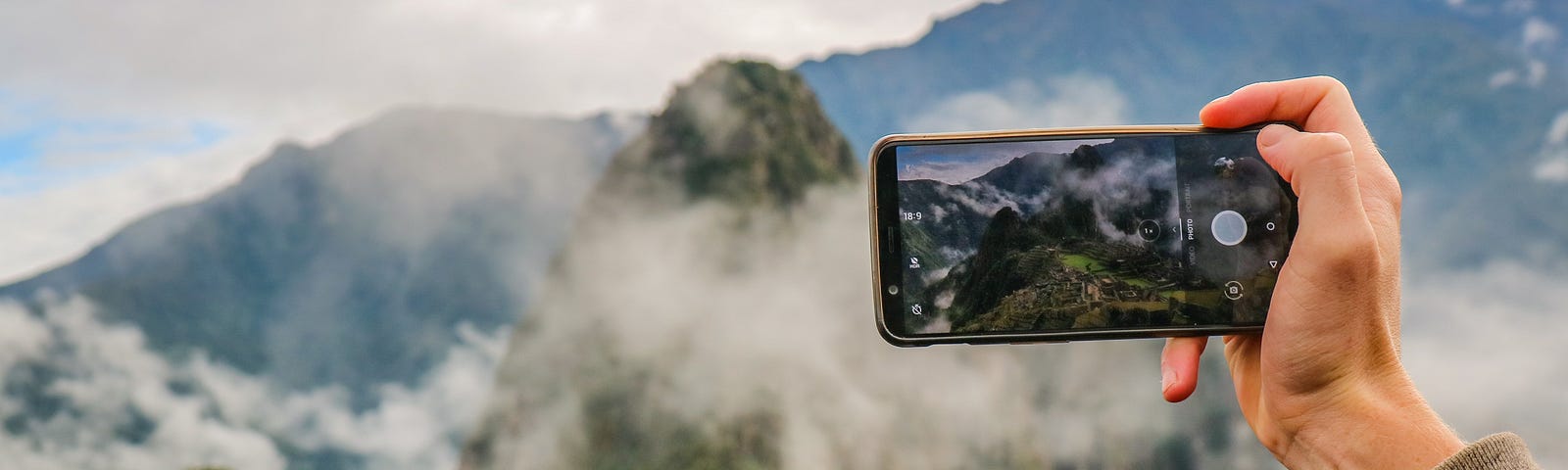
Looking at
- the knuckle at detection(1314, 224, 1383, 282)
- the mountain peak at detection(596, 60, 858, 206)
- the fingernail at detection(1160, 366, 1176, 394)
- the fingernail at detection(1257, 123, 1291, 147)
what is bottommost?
the fingernail at detection(1160, 366, 1176, 394)

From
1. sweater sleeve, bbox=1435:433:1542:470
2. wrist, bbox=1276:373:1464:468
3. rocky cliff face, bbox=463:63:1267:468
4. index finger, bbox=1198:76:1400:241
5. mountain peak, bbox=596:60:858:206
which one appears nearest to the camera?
sweater sleeve, bbox=1435:433:1542:470

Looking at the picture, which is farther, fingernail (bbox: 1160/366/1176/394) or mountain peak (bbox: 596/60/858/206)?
mountain peak (bbox: 596/60/858/206)

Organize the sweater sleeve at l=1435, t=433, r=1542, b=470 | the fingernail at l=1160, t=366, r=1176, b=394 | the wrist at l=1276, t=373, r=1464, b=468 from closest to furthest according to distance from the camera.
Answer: the sweater sleeve at l=1435, t=433, r=1542, b=470 < the wrist at l=1276, t=373, r=1464, b=468 < the fingernail at l=1160, t=366, r=1176, b=394

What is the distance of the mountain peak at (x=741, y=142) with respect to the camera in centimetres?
6347

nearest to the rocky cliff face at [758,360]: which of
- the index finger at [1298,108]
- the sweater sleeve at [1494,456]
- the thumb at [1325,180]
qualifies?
the index finger at [1298,108]

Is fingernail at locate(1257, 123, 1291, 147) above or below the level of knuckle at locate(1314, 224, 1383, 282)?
above

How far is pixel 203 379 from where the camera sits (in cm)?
7638

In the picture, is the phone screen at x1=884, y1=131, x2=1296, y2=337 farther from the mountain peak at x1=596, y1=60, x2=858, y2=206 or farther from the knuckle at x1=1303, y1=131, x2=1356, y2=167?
the mountain peak at x1=596, y1=60, x2=858, y2=206

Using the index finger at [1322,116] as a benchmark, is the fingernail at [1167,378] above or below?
below

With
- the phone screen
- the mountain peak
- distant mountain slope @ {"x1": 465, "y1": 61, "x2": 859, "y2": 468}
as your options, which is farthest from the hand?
the mountain peak

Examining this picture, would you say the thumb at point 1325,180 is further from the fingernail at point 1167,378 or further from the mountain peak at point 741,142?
the mountain peak at point 741,142

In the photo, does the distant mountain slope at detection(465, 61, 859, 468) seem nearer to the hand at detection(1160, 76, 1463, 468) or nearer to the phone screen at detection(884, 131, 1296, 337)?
the phone screen at detection(884, 131, 1296, 337)

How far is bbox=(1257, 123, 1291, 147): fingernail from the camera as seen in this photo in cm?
184

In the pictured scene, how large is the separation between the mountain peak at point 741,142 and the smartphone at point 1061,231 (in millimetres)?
60902
